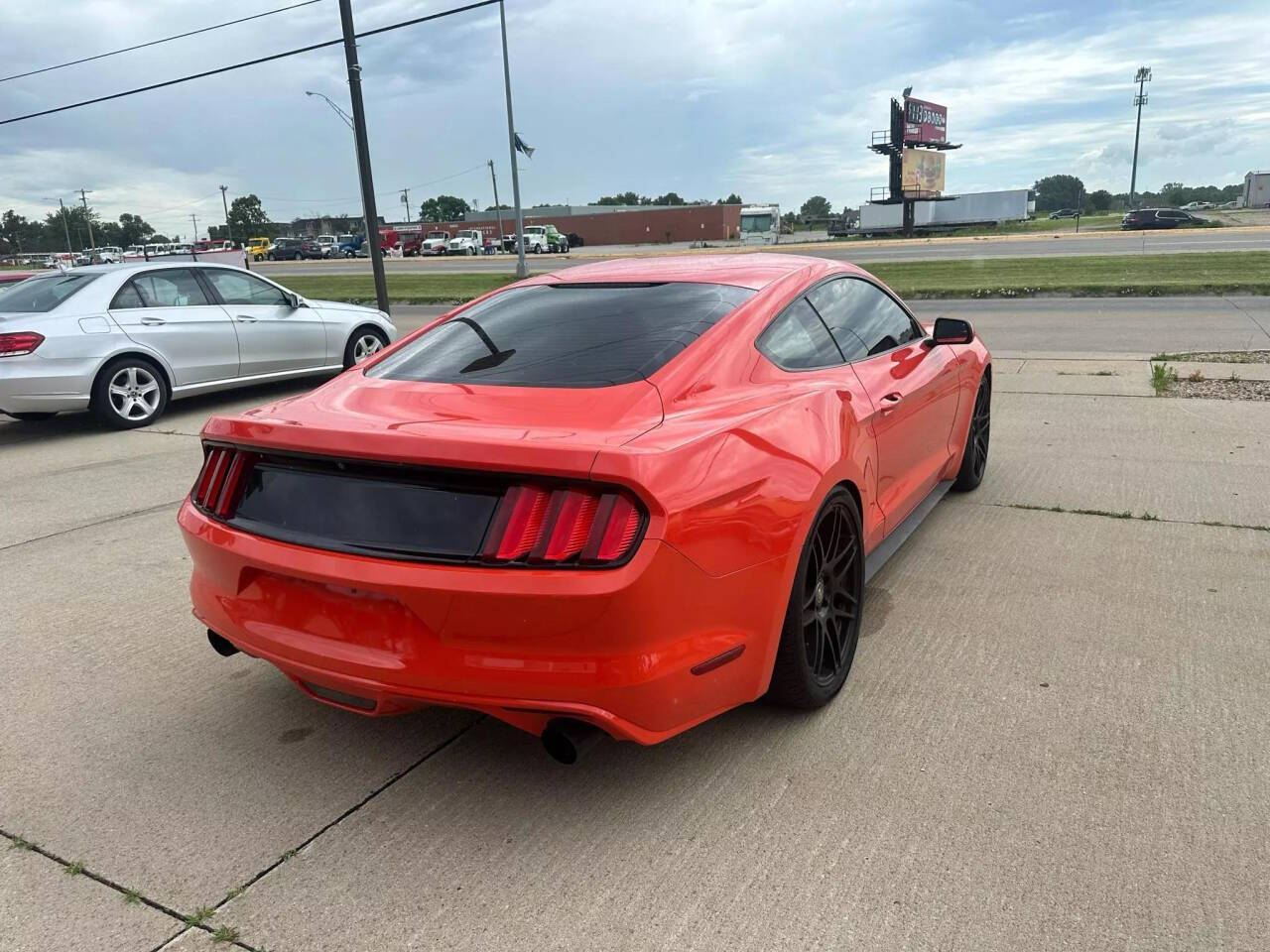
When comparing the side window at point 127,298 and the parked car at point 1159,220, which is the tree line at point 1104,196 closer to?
the parked car at point 1159,220

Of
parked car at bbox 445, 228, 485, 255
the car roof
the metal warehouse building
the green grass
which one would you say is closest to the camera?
the car roof

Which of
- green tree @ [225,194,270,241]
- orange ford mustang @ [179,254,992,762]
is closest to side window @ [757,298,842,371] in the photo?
orange ford mustang @ [179,254,992,762]

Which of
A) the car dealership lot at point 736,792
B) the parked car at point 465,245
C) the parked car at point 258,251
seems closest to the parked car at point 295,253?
the parked car at point 258,251

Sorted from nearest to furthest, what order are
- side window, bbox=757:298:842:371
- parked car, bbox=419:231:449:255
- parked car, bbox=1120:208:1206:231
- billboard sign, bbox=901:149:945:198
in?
1. side window, bbox=757:298:842:371
2. parked car, bbox=1120:208:1206:231
3. parked car, bbox=419:231:449:255
4. billboard sign, bbox=901:149:945:198

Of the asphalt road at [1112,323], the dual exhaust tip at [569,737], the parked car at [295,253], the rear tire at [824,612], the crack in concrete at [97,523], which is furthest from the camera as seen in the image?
the parked car at [295,253]

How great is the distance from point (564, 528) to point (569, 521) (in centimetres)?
2

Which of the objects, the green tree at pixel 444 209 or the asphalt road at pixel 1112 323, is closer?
the asphalt road at pixel 1112 323

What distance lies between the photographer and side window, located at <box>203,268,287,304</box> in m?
9.31

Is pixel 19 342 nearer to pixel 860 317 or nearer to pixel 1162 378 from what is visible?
pixel 860 317

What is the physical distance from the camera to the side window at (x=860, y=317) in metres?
3.78

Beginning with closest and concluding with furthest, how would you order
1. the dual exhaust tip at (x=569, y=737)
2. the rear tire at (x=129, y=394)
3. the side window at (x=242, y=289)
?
the dual exhaust tip at (x=569, y=737)
the rear tire at (x=129, y=394)
the side window at (x=242, y=289)

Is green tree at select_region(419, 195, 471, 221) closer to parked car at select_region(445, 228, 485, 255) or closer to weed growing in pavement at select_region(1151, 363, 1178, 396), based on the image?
parked car at select_region(445, 228, 485, 255)

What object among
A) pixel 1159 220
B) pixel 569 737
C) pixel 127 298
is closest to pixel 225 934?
pixel 569 737

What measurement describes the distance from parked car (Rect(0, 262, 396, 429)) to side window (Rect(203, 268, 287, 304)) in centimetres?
1
